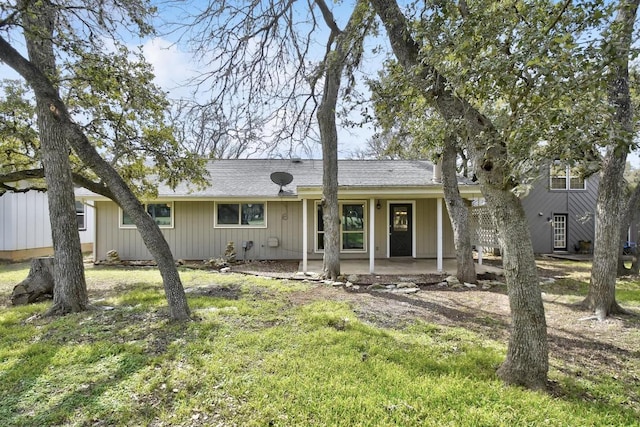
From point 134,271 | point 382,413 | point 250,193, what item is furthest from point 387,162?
point 382,413

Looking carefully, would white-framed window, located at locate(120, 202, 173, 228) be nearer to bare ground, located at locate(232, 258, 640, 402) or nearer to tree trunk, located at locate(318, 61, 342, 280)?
tree trunk, located at locate(318, 61, 342, 280)

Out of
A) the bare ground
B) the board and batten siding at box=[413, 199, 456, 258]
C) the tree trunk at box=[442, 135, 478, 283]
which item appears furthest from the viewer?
the board and batten siding at box=[413, 199, 456, 258]

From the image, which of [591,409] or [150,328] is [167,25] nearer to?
[150,328]

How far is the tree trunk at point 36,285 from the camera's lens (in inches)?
241

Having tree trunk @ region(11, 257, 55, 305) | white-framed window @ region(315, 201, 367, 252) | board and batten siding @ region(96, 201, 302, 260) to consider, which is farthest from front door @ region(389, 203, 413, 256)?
tree trunk @ region(11, 257, 55, 305)

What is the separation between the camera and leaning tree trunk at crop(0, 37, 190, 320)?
4875 mm

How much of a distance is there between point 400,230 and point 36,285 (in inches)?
371

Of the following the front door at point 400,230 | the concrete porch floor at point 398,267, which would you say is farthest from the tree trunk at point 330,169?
the front door at point 400,230

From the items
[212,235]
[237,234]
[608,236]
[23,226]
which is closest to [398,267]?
[608,236]

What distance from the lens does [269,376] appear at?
10.5 ft

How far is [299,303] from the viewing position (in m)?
5.98

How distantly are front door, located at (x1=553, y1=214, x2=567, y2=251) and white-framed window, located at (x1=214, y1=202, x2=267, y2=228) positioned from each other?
13.0 m

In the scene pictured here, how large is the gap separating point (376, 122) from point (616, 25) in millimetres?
2475

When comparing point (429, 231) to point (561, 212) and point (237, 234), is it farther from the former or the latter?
point (561, 212)
